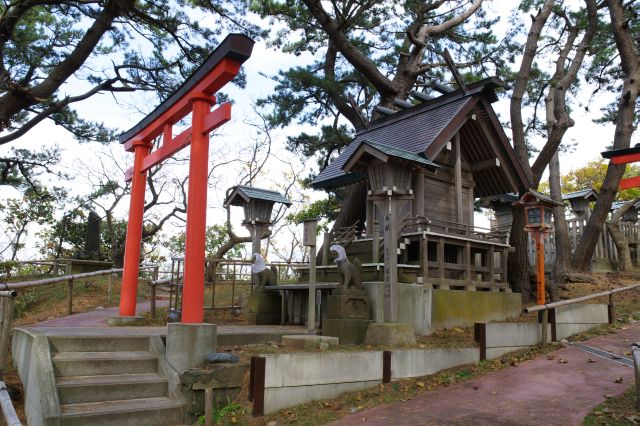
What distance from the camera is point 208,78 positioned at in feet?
25.8

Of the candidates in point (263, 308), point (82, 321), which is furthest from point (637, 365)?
point (82, 321)

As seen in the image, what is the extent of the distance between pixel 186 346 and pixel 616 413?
5.63 m

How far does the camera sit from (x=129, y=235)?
34.9 ft

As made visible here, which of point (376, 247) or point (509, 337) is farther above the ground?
point (376, 247)

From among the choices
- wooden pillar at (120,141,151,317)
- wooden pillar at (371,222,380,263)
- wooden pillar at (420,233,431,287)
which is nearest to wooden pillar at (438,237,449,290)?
wooden pillar at (420,233,431,287)

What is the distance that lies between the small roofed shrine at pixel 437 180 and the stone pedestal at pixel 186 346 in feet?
12.8

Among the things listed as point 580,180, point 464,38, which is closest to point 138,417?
point 464,38

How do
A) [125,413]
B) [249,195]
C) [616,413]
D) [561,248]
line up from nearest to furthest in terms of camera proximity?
[616,413] < [125,413] < [249,195] < [561,248]

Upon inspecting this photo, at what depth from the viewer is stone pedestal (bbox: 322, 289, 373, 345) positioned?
916cm

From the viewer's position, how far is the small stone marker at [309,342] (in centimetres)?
774

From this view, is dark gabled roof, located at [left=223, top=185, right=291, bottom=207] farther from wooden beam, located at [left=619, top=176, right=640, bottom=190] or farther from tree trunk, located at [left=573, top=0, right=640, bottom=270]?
tree trunk, located at [left=573, top=0, right=640, bottom=270]

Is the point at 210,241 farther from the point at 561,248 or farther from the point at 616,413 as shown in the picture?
the point at 616,413

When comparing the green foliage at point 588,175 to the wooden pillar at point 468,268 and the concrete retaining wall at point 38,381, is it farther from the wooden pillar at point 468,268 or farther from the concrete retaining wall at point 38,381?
the concrete retaining wall at point 38,381

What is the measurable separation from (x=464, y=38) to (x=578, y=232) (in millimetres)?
8617
